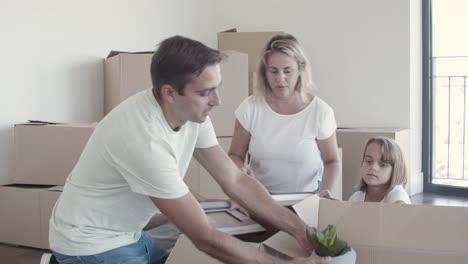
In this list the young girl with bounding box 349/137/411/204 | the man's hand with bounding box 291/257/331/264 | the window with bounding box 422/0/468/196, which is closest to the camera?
the man's hand with bounding box 291/257/331/264

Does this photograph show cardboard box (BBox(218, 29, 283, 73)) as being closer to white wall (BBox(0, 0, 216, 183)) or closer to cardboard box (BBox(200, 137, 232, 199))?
white wall (BBox(0, 0, 216, 183))

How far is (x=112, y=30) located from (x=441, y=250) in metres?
2.83

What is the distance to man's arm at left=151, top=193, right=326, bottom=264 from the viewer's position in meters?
1.18

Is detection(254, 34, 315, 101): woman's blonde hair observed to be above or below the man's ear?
above

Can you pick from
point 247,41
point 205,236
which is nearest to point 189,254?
point 205,236

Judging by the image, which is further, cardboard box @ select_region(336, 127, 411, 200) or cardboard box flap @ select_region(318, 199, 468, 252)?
cardboard box @ select_region(336, 127, 411, 200)

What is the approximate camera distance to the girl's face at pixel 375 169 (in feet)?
7.07

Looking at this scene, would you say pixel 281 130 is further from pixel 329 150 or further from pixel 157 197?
pixel 157 197

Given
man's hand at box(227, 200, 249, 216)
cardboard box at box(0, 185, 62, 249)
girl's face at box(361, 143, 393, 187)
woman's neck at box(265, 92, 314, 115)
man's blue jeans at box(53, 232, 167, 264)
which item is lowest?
cardboard box at box(0, 185, 62, 249)

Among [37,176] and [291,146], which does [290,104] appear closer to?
[291,146]

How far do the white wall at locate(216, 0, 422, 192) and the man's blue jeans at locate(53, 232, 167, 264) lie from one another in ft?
10.1

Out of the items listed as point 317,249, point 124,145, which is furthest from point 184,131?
point 317,249

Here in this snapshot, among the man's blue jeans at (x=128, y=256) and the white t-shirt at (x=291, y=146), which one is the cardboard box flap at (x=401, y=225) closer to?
the man's blue jeans at (x=128, y=256)

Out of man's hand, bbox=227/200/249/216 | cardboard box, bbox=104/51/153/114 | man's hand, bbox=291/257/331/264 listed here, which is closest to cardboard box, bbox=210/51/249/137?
cardboard box, bbox=104/51/153/114
